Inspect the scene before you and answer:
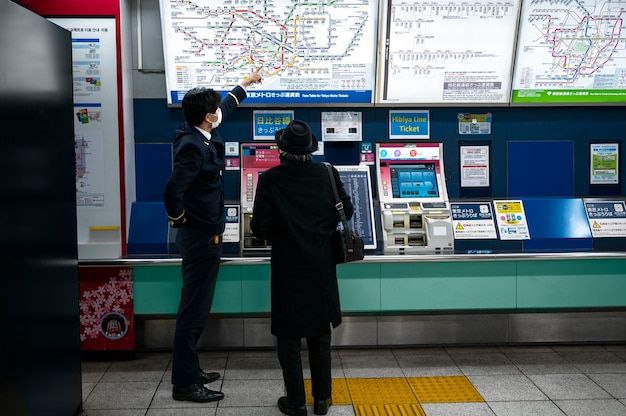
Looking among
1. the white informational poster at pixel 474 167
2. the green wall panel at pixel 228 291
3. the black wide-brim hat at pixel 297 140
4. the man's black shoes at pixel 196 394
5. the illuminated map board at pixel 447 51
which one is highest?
the illuminated map board at pixel 447 51

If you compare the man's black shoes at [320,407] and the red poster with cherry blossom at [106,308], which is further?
the red poster with cherry blossom at [106,308]

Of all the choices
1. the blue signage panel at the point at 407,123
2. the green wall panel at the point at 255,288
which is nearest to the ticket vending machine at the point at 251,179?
the green wall panel at the point at 255,288

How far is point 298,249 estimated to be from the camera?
11.3 ft

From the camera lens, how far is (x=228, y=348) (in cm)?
473

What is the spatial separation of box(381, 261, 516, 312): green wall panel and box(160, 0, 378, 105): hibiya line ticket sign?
1395 millimetres

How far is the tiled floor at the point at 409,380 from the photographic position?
3648 mm

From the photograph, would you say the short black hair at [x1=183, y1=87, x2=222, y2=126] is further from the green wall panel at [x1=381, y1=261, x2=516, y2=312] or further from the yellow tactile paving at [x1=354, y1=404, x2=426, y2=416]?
the yellow tactile paving at [x1=354, y1=404, x2=426, y2=416]

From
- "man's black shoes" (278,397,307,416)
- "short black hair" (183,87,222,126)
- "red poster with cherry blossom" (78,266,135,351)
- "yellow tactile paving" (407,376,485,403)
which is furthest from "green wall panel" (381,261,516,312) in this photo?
"red poster with cherry blossom" (78,266,135,351)

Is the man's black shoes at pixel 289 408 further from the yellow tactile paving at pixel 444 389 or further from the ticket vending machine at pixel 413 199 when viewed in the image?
the ticket vending machine at pixel 413 199

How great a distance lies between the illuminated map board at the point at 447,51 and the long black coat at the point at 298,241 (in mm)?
1677

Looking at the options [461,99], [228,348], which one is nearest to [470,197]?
[461,99]

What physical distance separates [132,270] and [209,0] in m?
2.04

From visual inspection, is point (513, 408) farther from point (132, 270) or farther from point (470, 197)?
point (132, 270)

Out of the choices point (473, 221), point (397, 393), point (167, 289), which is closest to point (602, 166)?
point (473, 221)
